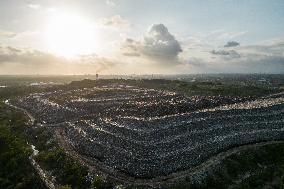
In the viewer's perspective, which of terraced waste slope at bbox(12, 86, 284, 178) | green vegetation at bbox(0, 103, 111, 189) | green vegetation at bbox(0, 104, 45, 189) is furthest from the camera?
terraced waste slope at bbox(12, 86, 284, 178)

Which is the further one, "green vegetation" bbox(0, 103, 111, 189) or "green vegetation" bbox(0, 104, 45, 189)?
"green vegetation" bbox(0, 104, 45, 189)

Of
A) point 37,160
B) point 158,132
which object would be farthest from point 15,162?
point 158,132

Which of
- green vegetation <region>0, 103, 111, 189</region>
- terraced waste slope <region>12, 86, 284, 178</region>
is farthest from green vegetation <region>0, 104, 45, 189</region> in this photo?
terraced waste slope <region>12, 86, 284, 178</region>

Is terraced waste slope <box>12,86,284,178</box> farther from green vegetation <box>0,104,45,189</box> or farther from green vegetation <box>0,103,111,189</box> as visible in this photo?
green vegetation <box>0,104,45,189</box>

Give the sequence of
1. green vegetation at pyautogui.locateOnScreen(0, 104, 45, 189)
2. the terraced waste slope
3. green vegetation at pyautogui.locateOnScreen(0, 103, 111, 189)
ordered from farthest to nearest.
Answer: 1. the terraced waste slope
2. green vegetation at pyautogui.locateOnScreen(0, 104, 45, 189)
3. green vegetation at pyautogui.locateOnScreen(0, 103, 111, 189)

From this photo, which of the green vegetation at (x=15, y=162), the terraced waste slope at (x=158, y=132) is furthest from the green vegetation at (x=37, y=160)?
the terraced waste slope at (x=158, y=132)

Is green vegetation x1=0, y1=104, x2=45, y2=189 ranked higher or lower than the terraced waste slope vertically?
Answer: lower

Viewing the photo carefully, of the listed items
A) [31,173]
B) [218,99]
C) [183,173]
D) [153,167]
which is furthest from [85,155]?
[218,99]

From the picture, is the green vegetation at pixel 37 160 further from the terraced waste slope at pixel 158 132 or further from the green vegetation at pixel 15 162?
the terraced waste slope at pixel 158 132

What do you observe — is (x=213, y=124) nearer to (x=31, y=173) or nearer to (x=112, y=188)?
(x=112, y=188)
